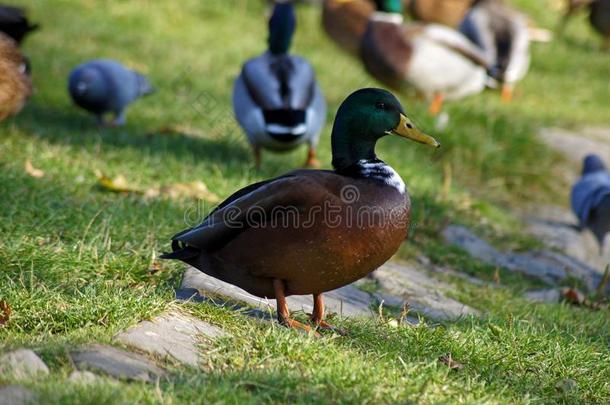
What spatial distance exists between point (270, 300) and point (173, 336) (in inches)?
32.7

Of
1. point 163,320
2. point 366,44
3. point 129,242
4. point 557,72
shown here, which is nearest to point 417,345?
point 163,320

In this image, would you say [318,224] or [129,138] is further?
[129,138]

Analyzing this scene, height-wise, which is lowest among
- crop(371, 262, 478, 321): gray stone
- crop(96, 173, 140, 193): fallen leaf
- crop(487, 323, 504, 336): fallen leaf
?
crop(371, 262, 478, 321): gray stone

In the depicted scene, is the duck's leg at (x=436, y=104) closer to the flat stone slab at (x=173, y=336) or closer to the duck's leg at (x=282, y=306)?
the duck's leg at (x=282, y=306)

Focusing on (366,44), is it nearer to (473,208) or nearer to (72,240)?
(473,208)

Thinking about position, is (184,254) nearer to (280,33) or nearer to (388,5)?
(280,33)

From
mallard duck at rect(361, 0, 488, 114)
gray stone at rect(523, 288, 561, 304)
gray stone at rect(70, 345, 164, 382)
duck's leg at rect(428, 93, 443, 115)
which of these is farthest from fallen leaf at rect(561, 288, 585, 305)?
mallard duck at rect(361, 0, 488, 114)

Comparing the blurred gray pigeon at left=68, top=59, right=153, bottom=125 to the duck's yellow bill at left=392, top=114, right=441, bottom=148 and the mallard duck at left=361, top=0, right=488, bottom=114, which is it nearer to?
the mallard duck at left=361, top=0, right=488, bottom=114

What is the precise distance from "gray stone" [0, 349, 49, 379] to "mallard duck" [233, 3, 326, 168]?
3647mm

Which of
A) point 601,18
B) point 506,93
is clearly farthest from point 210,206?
point 601,18

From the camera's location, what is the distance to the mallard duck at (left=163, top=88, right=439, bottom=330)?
354cm

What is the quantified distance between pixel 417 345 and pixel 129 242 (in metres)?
1.55

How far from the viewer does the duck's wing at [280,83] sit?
258 inches

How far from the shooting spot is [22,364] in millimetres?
2992
